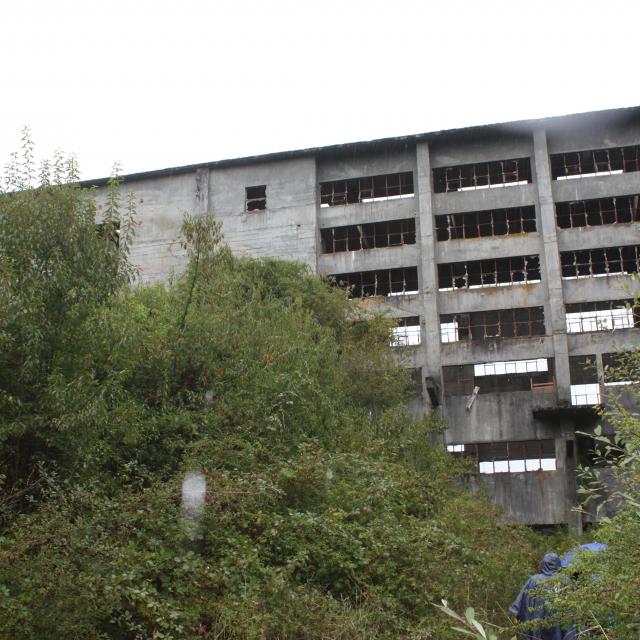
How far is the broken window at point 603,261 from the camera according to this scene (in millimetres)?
31156

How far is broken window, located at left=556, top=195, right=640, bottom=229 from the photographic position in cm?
3153

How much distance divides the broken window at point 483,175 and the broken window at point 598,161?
1.23m

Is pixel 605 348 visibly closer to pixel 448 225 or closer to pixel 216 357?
pixel 448 225

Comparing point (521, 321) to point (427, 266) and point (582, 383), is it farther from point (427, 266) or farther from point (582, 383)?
point (427, 266)

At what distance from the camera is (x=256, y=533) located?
37.8ft

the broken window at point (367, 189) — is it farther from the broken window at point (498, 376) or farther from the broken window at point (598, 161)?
the broken window at point (498, 376)

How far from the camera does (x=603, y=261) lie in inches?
1232

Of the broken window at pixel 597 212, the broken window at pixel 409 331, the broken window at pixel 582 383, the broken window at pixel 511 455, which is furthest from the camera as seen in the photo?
the broken window at pixel 597 212

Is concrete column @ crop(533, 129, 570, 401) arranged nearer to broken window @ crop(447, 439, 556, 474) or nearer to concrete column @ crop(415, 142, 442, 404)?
broken window @ crop(447, 439, 556, 474)

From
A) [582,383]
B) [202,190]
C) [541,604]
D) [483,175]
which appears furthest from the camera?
[202,190]

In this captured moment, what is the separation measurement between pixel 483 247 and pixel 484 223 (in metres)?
1.36

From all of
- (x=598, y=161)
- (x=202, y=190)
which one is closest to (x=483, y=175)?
(x=598, y=161)

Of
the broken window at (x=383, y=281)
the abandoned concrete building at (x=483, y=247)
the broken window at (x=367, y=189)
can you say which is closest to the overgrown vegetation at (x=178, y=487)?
the abandoned concrete building at (x=483, y=247)

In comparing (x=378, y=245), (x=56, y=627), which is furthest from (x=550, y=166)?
(x=56, y=627)
